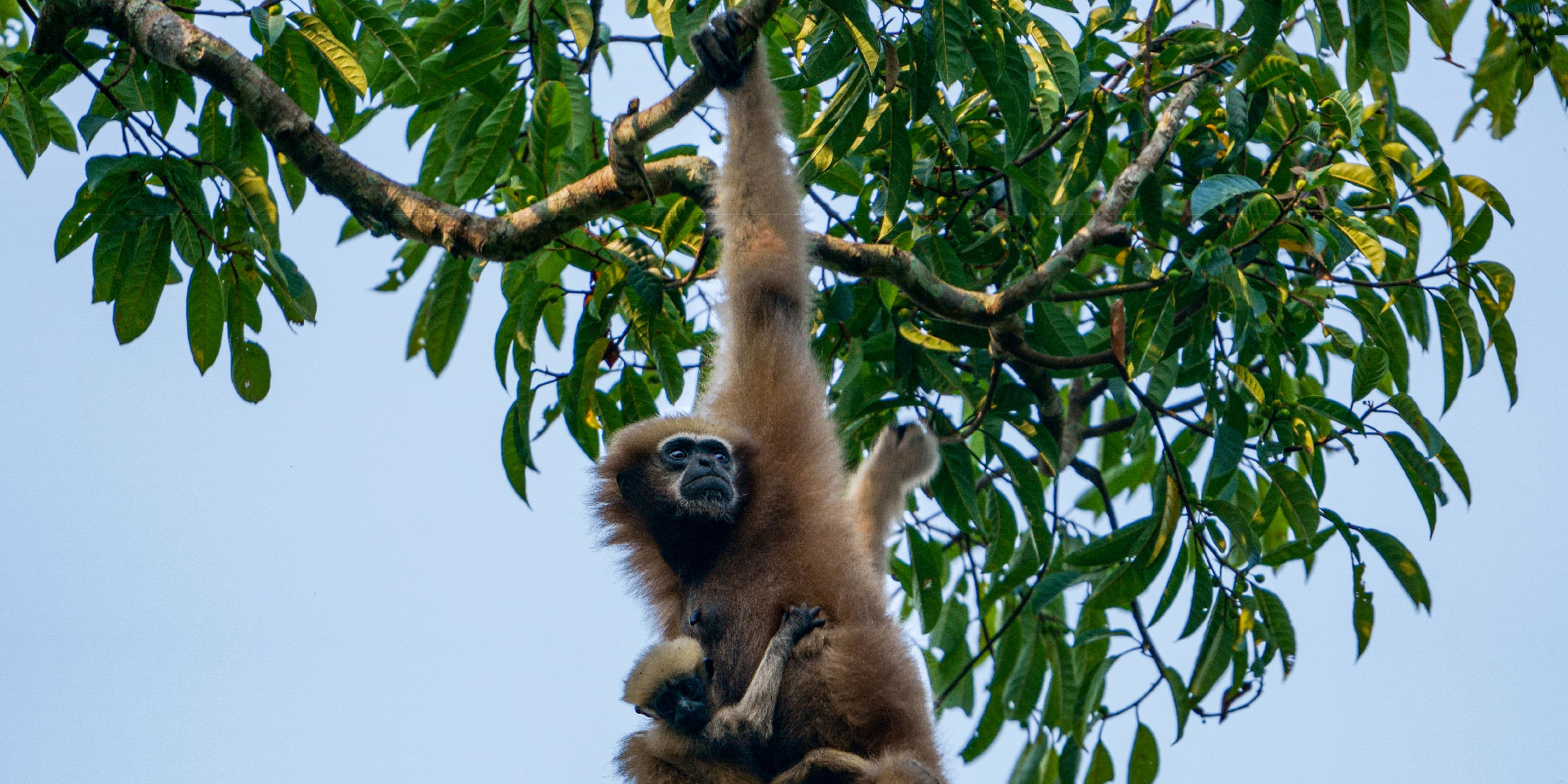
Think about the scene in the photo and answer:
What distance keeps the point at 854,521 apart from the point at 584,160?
71.9 inches

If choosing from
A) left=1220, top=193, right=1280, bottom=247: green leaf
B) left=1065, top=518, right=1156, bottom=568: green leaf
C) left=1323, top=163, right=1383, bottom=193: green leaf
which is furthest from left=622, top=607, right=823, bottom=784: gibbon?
left=1323, top=163, right=1383, bottom=193: green leaf

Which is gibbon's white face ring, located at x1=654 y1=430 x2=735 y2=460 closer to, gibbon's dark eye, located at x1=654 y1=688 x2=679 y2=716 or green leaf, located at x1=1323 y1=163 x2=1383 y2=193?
gibbon's dark eye, located at x1=654 y1=688 x2=679 y2=716

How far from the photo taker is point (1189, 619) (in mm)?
4469

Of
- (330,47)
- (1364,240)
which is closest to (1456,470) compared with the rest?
(1364,240)

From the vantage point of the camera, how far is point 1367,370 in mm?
4074

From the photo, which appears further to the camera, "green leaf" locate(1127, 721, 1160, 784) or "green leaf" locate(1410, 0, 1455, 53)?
"green leaf" locate(1127, 721, 1160, 784)

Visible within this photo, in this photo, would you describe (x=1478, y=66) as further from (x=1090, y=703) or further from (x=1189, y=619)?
(x=1090, y=703)

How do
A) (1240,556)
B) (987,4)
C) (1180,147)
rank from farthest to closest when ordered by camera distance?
(1180,147) → (1240,556) → (987,4)

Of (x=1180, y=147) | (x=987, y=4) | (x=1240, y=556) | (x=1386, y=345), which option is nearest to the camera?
(x=987, y=4)

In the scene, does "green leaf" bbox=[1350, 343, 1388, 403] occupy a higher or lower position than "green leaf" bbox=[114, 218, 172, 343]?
lower

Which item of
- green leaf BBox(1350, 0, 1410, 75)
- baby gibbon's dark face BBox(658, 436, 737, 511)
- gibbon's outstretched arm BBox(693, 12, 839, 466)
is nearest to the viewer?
green leaf BBox(1350, 0, 1410, 75)

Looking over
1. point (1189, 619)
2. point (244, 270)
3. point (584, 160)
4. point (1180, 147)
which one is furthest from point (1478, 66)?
point (244, 270)

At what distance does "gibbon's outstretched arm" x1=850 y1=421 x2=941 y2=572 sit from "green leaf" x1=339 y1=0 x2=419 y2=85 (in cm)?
244

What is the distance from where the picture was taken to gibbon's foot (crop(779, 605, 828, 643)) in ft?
14.0
